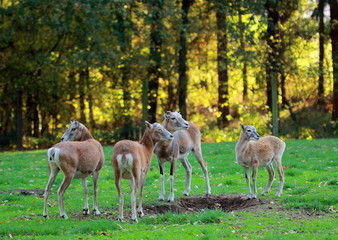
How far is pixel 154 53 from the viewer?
1013 inches

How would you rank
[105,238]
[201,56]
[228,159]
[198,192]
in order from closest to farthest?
[105,238] → [198,192] → [228,159] → [201,56]

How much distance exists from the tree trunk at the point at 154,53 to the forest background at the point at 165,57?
2.8 inches

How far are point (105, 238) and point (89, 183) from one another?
6043mm

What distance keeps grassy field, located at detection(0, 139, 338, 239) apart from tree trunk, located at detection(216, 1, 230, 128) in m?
12.2

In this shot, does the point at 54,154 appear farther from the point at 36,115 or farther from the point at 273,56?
the point at 36,115

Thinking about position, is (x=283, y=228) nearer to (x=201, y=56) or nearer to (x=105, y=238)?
(x=105, y=238)

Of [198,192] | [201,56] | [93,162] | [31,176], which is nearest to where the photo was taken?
[93,162]

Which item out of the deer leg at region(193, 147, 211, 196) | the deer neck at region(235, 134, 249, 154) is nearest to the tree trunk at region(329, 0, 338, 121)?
the deer leg at region(193, 147, 211, 196)

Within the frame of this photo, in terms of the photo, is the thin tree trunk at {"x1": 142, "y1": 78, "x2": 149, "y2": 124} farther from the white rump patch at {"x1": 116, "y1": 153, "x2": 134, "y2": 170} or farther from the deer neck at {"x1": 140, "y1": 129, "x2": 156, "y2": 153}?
the white rump patch at {"x1": 116, "y1": 153, "x2": 134, "y2": 170}

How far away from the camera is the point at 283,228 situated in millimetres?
7414

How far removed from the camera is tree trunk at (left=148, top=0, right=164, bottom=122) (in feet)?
78.0

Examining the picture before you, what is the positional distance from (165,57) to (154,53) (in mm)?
1175

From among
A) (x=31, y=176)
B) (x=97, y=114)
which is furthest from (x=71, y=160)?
(x=97, y=114)

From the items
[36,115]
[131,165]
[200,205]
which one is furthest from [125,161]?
[36,115]
